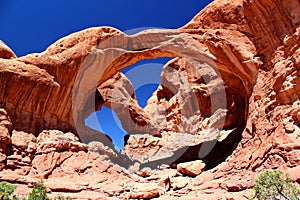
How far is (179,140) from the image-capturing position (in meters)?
22.6

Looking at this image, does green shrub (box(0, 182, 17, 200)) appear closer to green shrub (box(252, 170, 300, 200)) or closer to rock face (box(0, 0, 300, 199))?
rock face (box(0, 0, 300, 199))

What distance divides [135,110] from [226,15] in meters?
15.3

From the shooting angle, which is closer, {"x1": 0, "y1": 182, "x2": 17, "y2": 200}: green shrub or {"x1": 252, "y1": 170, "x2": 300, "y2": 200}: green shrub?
{"x1": 252, "y1": 170, "x2": 300, "y2": 200}: green shrub

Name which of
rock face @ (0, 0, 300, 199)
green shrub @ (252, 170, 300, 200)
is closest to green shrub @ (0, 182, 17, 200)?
rock face @ (0, 0, 300, 199)

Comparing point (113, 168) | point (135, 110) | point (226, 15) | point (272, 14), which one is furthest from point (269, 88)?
point (135, 110)

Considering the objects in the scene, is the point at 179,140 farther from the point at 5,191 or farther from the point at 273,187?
the point at 5,191

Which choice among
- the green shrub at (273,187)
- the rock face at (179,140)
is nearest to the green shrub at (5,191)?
the rock face at (179,140)

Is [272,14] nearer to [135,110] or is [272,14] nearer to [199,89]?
[199,89]

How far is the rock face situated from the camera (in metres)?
11.0

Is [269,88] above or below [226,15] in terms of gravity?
below

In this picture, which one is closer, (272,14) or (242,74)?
(272,14)

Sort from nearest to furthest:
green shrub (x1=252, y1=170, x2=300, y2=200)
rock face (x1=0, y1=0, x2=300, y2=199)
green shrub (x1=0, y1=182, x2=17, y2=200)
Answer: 1. green shrub (x1=252, y1=170, x2=300, y2=200)
2. green shrub (x1=0, y1=182, x2=17, y2=200)
3. rock face (x1=0, y1=0, x2=300, y2=199)

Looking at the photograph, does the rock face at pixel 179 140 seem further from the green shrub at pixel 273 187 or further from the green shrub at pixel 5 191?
the green shrub at pixel 5 191

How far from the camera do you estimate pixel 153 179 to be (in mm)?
14258
